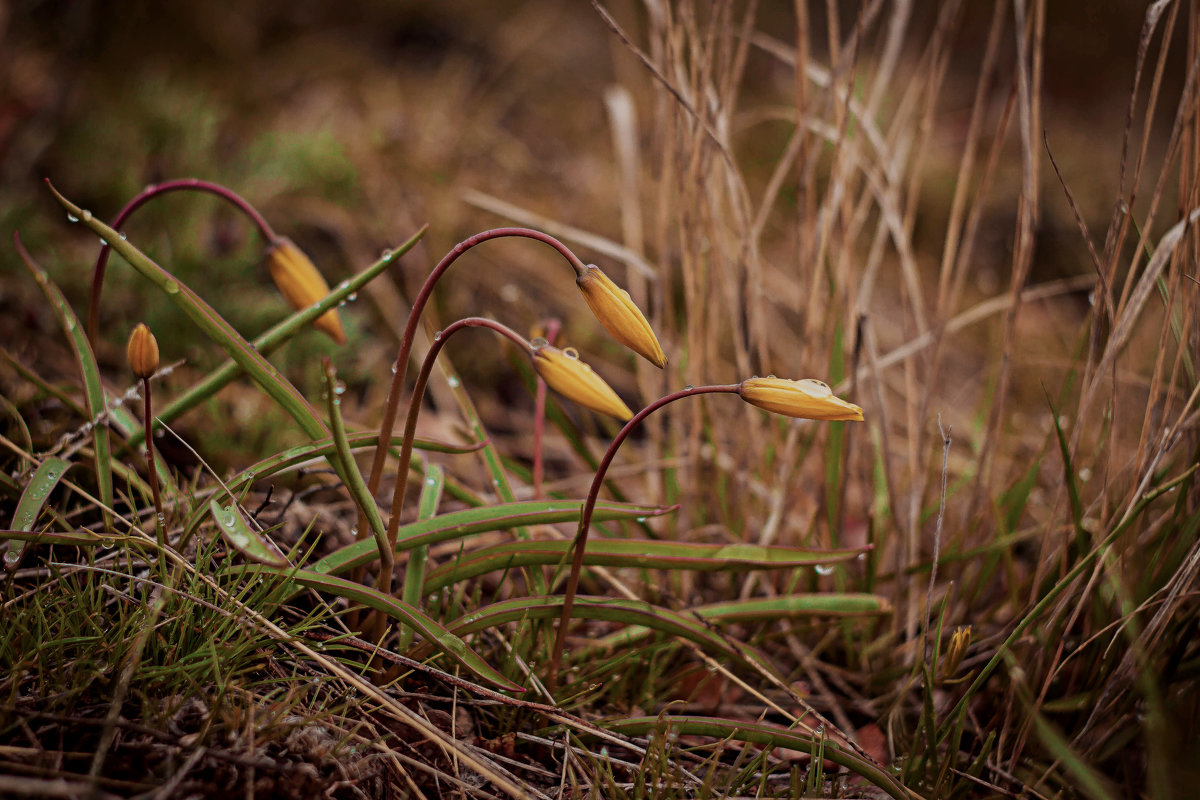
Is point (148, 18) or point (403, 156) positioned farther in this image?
point (148, 18)

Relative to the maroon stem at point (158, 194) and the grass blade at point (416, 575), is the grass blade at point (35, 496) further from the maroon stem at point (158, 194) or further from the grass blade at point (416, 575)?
the grass blade at point (416, 575)

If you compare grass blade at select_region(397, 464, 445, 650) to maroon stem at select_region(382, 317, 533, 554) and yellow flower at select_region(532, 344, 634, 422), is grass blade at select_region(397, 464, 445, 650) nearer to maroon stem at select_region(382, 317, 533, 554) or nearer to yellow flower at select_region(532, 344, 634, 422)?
maroon stem at select_region(382, 317, 533, 554)

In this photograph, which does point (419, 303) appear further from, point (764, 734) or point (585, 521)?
point (764, 734)

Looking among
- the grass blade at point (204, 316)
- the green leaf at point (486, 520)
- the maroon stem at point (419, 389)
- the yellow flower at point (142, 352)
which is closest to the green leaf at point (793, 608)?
the green leaf at point (486, 520)

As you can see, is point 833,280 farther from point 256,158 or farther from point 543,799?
point 256,158

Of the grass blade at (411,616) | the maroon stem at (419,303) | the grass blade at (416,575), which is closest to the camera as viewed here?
the maroon stem at (419,303)

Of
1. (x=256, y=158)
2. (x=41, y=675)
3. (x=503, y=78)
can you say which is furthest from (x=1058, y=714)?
(x=503, y=78)

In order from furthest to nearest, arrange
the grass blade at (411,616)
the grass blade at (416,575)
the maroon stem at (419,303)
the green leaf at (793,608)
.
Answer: the green leaf at (793,608)
the grass blade at (416,575)
the grass blade at (411,616)
the maroon stem at (419,303)
